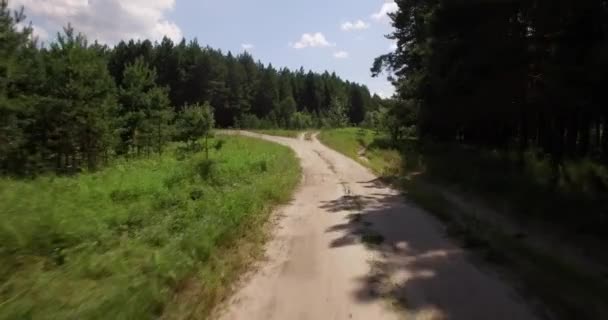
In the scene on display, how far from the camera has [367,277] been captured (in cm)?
696

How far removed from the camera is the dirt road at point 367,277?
5766 millimetres

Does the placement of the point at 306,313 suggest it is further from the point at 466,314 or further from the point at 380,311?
the point at 466,314

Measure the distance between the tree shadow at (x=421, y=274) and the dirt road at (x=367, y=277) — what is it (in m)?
0.01

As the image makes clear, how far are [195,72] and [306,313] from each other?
93341mm

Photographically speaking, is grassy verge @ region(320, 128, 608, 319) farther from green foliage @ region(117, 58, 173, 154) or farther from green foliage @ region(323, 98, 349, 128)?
green foliage @ region(323, 98, 349, 128)

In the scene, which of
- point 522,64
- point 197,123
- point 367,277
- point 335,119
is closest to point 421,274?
point 367,277

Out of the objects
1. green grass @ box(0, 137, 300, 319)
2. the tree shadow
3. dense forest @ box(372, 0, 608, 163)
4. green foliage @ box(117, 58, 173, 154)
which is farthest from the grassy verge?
green foliage @ box(117, 58, 173, 154)

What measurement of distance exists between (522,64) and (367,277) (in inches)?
441

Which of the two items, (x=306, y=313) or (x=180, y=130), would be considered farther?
(x=180, y=130)

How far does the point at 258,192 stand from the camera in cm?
1389

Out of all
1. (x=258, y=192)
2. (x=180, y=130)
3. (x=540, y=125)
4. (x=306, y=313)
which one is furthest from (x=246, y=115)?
(x=306, y=313)

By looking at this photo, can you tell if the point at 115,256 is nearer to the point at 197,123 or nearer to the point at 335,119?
the point at 197,123

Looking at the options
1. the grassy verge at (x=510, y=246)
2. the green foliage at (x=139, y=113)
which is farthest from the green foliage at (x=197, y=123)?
the grassy verge at (x=510, y=246)

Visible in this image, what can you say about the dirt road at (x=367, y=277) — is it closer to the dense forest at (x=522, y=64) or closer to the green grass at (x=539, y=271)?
the green grass at (x=539, y=271)
